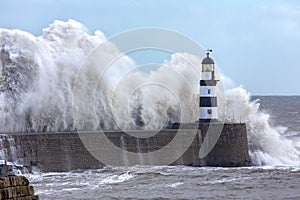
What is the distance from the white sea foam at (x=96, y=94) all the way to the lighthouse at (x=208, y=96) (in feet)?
4.86

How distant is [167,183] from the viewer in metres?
15.4

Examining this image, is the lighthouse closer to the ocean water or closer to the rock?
the ocean water

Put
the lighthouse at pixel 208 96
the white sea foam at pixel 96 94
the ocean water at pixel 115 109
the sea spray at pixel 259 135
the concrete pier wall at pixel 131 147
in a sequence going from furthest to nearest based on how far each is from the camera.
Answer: the sea spray at pixel 259 135 → the lighthouse at pixel 208 96 → the white sea foam at pixel 96 94 → the concrete pier wall at pixel 131 147 → the ocean water at pixel 115 109

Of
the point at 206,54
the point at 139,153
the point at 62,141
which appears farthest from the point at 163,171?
the point at 206,54

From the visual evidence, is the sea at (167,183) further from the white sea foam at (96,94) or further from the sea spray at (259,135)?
the sea spray at (259,135)

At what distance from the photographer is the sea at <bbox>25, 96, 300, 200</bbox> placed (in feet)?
45.0

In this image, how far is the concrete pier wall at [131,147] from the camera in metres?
16.0

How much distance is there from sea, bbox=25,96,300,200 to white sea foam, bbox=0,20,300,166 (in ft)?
8.57

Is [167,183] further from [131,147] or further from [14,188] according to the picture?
[14,188]

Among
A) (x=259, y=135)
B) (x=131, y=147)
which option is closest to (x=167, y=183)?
(x=131, y=147)

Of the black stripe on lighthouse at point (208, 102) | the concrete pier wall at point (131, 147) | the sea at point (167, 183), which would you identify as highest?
the black stripe on lighthouse at point (208, 102)

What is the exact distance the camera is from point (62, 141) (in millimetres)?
16609

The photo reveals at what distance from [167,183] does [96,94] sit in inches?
234

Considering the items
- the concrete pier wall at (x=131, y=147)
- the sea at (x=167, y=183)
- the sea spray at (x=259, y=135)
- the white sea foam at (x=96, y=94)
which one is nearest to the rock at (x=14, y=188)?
the sea at (x=167, y=183)
